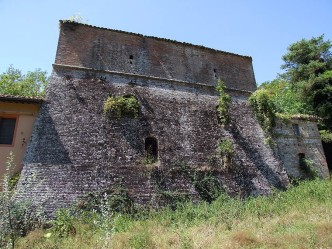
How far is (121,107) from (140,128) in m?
1.29

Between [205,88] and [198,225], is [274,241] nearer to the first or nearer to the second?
[198,225]

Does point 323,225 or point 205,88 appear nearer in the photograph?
point 323,225

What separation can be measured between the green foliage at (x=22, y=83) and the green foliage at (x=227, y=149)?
17.2 meters

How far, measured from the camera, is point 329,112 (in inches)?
805

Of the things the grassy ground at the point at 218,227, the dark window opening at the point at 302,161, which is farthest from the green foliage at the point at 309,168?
the grassy ground at the point at 218,227

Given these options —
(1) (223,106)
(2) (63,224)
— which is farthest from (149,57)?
(2) (63,224)

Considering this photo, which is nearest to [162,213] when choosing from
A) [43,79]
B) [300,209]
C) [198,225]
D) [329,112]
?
[198,225]

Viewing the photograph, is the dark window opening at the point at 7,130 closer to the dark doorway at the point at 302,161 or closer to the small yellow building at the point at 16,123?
the small yellow building at the point at 16,123

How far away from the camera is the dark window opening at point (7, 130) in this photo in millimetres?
11531

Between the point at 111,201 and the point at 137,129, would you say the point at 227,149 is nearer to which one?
the point at 137,129

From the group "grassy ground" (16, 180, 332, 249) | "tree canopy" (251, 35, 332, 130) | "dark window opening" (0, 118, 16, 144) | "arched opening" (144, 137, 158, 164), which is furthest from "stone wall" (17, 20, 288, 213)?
"tree canopy" (251, 35, 332, 130)

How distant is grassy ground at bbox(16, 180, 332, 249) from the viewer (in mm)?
7406

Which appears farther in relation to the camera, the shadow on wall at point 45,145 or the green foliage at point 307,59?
the green foliage at point 307,59

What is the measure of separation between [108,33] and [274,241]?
12188mm
